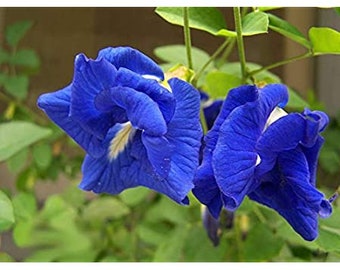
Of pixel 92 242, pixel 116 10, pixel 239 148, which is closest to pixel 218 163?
pixel 239 148

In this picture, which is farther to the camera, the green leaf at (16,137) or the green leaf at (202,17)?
the green leaf at (16,137)

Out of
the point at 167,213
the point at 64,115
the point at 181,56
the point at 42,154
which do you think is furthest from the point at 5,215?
the point at 42,154

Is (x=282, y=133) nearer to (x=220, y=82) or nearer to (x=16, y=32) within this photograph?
(x=220, y=82)

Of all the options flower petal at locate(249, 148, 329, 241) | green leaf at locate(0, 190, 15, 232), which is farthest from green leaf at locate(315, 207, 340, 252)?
green leaf at locate(0, 190, 15, 232)

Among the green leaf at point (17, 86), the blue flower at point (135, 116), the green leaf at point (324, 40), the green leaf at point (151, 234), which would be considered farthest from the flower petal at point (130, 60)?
the green leaf at point (17, 86)

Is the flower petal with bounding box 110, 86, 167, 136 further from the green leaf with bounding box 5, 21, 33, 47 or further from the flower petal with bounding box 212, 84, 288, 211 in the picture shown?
the green leaf with bounding box 5, 21, 33, 47

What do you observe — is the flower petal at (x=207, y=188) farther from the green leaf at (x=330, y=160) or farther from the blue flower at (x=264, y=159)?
the green leaf at (x=330, y=160)

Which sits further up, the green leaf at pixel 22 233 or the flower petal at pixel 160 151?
the flower petal at pixel 160 151

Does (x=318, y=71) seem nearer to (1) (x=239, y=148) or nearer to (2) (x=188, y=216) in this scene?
(2) (x=188, y=216)
